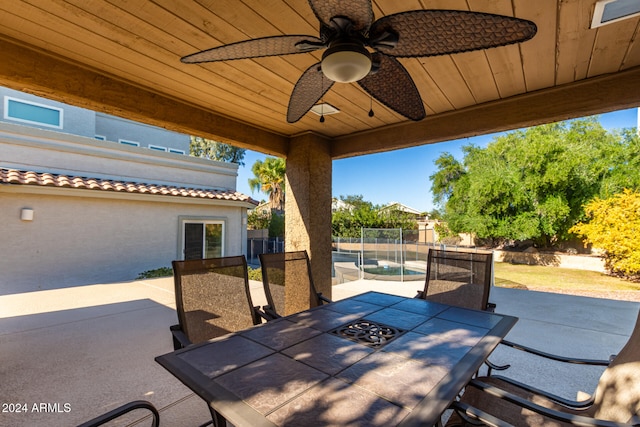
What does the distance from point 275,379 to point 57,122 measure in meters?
11.9

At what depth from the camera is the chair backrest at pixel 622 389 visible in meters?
1.17

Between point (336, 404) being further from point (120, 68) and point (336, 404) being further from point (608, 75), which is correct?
point (608, 75)

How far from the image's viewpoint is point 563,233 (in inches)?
466

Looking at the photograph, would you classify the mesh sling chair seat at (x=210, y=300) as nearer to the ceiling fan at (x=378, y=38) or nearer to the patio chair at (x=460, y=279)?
the ceiling fan at (x=378, y=38)

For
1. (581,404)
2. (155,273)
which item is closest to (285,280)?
(581,404)

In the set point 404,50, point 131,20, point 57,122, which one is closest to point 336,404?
point 404,50

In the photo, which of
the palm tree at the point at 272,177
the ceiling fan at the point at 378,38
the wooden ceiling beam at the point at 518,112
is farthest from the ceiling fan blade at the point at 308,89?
the palm tree at the point at 272,177

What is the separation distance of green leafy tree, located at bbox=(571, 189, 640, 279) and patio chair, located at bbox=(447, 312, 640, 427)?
982cm

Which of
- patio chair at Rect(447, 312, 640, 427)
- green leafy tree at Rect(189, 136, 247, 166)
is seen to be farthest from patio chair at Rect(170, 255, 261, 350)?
green leafy tree at Rect(189, 136, 247, 166)

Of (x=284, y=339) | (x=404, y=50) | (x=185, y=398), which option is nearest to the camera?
(x=404, y=50)

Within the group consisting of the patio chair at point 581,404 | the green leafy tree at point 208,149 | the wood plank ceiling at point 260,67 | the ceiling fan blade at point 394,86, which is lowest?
the patio chair at point 581,404

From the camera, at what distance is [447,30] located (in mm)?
1286

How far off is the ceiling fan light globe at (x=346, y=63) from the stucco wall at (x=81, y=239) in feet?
24.6

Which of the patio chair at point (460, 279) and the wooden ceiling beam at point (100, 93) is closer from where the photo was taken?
the wooden ceiling beam at point (100, 93)
